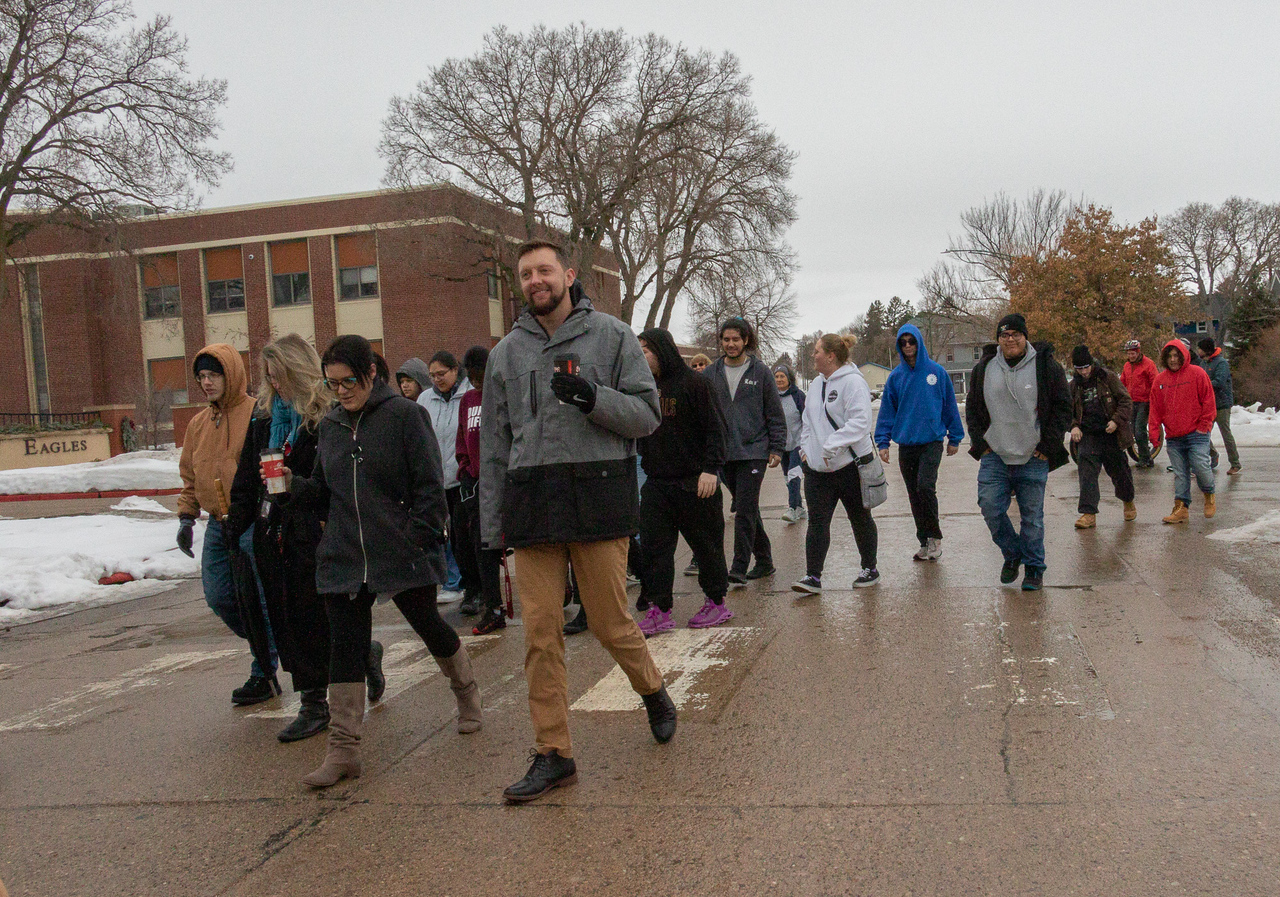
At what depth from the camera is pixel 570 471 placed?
12.3ft

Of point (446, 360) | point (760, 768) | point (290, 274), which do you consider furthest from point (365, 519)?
point (290, 274)

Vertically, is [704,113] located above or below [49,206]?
above

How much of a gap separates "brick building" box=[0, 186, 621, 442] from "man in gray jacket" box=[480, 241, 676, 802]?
35368mm

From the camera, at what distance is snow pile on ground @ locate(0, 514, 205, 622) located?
9281 millimetres

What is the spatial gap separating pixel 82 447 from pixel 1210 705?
3144 cm

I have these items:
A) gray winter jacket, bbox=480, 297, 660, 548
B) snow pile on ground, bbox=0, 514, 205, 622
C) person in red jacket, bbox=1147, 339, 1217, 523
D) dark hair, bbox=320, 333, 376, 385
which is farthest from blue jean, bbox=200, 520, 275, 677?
person in red jacket, bbox=1147, 339, 1217, 523

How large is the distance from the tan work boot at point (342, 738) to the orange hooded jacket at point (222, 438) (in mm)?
1510

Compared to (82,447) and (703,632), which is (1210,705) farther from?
(82,447)

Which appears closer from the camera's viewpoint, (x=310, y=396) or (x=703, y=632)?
(x=310, y=396)

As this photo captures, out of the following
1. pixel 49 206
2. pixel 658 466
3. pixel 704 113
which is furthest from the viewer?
pixel 704 113

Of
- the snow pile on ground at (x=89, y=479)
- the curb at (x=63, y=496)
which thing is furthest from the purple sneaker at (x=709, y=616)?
the snow pile on ground at (x=89, y=479)

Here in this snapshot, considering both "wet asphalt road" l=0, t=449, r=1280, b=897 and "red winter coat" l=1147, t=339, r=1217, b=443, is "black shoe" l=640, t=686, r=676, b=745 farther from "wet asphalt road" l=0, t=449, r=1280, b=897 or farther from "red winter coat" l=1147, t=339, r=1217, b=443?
"red winter coat" l=1147, t=339, r=1217, b=443

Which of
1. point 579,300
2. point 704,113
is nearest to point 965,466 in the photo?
point 579,300

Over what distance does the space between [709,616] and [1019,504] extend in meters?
2.36
